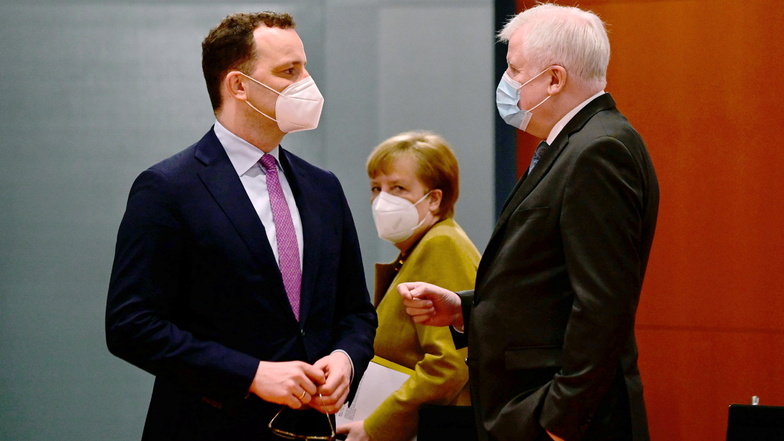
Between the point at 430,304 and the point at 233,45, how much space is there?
798 mm

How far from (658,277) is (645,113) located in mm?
671

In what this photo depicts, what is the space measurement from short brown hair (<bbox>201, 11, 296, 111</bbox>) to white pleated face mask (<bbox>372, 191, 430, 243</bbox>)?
0.88 metres

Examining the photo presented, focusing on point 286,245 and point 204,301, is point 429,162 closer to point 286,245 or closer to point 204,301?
point 286,245

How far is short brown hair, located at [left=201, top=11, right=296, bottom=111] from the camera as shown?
192cm

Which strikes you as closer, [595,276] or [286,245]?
[595,276]

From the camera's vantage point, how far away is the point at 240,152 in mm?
1870

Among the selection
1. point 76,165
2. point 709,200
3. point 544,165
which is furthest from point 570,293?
point 76,165

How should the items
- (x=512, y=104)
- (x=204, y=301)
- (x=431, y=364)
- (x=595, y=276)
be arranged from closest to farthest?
(x=595, y=276), (x=204, y=301), (x=512, y=104), (x=431, y=364)

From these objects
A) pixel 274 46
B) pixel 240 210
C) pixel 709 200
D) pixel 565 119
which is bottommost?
pixel 709 200

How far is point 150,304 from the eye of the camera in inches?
65.4

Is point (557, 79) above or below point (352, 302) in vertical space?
above

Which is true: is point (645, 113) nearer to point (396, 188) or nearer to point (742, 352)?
point (742, 352)

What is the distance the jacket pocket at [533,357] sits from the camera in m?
1.71

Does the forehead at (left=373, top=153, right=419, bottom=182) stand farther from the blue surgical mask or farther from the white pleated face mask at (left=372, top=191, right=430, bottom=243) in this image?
the blue surgical mask
